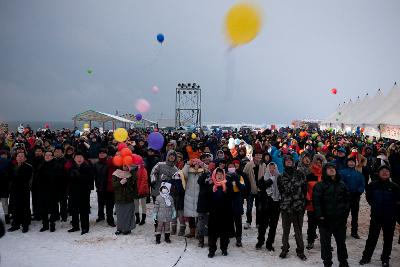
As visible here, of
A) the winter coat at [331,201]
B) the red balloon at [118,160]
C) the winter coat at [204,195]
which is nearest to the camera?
the winter coat at [331,201]

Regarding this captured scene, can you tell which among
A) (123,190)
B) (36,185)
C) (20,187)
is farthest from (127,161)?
(20,187)

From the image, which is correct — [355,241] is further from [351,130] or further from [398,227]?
[351,130]

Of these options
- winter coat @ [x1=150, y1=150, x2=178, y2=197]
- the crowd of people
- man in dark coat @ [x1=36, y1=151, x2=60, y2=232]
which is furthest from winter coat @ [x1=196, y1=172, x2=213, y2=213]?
man in dark coat @ [x1=36, y1=151, x2=60, y2=232]

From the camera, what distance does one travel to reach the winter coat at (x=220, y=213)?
6066 mm

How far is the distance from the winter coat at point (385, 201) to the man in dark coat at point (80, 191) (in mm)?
5686

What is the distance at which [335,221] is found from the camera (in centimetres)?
547

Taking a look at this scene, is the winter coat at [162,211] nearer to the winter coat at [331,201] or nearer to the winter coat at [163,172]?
the winter coat at [163,172]

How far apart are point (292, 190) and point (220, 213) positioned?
134 centimetres

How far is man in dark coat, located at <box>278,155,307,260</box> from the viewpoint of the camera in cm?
582

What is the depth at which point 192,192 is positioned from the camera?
22.7ft

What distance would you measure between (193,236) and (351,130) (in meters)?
30.0

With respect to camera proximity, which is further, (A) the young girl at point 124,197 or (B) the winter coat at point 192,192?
(A) the young girl at point 124,197

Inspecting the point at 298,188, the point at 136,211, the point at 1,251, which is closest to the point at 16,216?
the point at 1,251

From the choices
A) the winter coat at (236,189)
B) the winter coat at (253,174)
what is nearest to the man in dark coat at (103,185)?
the winter coat at (236,189)
